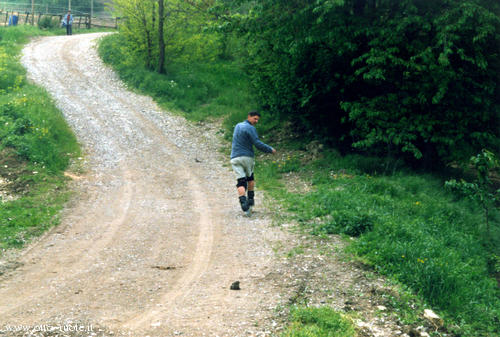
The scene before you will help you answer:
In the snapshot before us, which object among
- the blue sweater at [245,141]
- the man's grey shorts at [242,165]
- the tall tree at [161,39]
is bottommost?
the man's grey shorts at [242,165]

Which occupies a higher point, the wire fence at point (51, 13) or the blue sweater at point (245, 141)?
the wire fence at point (51, 13)

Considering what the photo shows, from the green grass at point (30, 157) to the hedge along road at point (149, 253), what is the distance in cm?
42

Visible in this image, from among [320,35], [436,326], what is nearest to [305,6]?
[320,35]

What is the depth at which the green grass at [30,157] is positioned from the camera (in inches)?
340

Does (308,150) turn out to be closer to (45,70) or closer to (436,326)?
(436,326)

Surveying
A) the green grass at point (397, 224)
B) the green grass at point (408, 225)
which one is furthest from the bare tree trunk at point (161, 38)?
the green grass at point (408, 225)

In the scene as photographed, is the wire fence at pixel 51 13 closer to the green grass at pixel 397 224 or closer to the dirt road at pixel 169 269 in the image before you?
the green grass at pixel 397 224

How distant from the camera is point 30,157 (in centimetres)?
1176

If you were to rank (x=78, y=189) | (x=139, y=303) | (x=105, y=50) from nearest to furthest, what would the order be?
(x=139, y=303)
(x=78, y=189)
(x=105, y=50)

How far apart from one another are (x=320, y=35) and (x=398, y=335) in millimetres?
8782

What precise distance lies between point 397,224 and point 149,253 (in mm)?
4299

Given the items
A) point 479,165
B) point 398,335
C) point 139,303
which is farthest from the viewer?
point 479,165

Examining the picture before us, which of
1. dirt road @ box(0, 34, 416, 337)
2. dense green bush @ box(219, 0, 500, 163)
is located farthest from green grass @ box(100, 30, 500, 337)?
dense green bush @ box(219, 0, 500, 163)

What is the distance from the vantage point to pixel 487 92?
12.0 m
